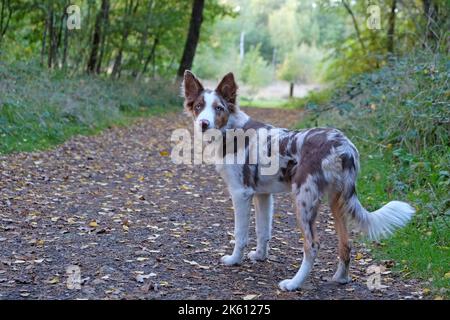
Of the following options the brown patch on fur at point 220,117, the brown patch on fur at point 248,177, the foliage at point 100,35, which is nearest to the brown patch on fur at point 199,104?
the brown patch on fur at point 220,117

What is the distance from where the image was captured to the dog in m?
4.95

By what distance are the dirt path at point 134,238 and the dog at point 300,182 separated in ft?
1.21

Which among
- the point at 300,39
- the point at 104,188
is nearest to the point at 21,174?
the point at 104,188

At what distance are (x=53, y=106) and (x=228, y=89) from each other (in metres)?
8.57

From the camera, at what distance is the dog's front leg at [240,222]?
18.1ft

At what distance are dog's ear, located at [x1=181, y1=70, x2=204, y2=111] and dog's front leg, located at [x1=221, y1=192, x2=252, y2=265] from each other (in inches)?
43.1

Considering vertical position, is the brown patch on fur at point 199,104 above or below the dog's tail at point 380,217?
above

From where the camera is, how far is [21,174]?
9.02 meters

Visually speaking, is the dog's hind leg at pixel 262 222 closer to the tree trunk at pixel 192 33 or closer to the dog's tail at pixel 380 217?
the dog's tail at pixel 380 217

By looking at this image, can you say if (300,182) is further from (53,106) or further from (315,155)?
(53,106)

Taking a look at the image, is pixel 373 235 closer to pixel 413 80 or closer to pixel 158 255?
pixel 158 255

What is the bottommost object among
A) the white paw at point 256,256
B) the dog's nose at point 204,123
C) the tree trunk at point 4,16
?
the white paw at point 256,256

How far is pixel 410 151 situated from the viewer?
9.00 m
